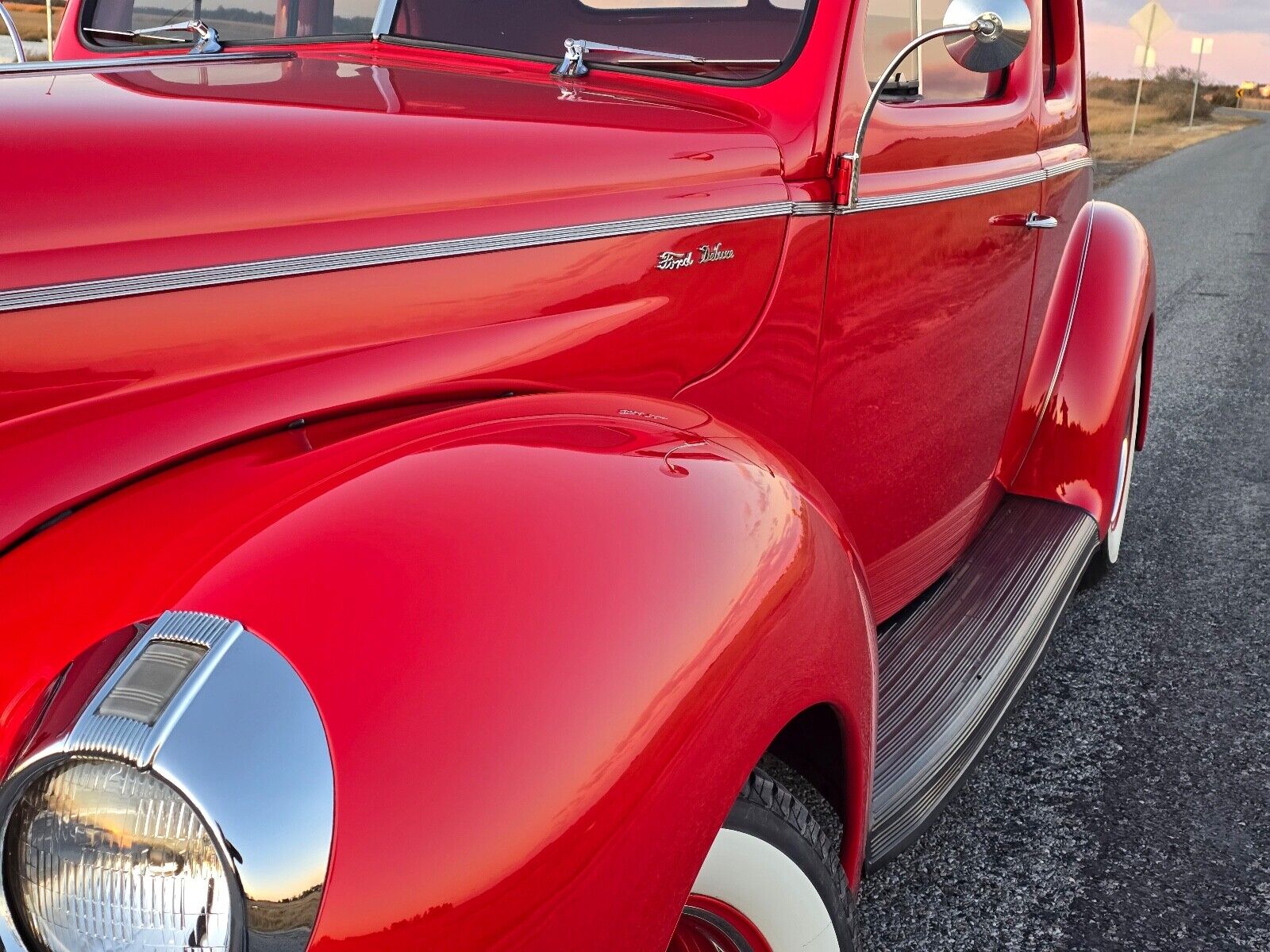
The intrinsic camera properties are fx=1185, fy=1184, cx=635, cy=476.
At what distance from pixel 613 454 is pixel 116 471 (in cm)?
49

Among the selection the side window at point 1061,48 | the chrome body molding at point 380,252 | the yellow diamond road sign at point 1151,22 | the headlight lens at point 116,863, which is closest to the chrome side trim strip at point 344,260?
the chrome body molding at point 380,252

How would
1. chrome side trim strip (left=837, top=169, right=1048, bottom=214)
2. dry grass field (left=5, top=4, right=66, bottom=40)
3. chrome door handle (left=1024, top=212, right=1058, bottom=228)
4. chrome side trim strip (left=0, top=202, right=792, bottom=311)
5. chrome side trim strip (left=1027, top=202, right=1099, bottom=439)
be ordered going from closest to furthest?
chrome side trim strip (left=0, top=202, right=792, bottom=311) → chrome side trim strip (left=837, top=169, right=1048, bottom=214) → chrome door handle (left=1024, top=212, right=1058, bottom=228) → dry grass field (left=5, top=4, right=66, bottom=40) → chrome side trim strip (left=1027, top=202, right=1099, bottom=439)

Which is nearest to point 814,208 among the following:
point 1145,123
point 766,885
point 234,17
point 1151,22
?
point 766,885

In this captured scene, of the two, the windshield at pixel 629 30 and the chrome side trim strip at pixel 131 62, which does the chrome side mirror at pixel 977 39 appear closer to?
the windshield at pixel 629 30

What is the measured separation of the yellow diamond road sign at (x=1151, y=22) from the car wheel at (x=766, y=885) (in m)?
20.1

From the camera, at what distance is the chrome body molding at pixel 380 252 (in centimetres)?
112

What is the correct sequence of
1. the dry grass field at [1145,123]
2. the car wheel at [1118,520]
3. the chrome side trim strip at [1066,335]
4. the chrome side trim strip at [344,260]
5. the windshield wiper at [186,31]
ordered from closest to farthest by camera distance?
the chrome side trim strip at [344,260] < the windshield wiper at [186,31] < the chrome side trim strip at [1066,335] < the car wheel at [1118,520] < the dry grass field at [1145,123]

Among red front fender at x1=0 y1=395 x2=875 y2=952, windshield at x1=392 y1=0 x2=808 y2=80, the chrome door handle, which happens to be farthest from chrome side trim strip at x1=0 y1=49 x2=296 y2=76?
the chrome door handle

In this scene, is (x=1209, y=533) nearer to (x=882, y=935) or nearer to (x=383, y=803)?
(x=882, y=935)

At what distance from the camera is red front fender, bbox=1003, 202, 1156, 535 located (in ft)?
9.39

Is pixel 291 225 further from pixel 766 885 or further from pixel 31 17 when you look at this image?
pixel 31 17

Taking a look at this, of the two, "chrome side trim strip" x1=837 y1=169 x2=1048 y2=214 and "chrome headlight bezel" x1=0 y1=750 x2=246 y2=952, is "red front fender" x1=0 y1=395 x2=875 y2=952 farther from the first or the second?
"chrome side trim strip" x1=837 y1=169 x2=1048 y2=214

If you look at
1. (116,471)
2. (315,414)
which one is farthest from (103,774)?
(315,414)

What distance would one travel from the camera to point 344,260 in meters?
1.31
